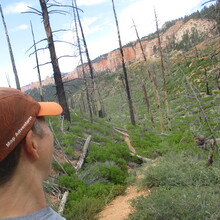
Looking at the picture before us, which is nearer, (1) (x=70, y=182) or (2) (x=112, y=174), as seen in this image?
(1) (x=70, y=182)

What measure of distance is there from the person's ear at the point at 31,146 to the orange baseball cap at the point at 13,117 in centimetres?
3

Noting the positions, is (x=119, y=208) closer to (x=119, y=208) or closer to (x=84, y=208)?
(x=119, y=208)

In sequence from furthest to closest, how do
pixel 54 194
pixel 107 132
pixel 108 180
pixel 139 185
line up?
pixel 107 132 → pixel 108 180 → pixel 139 185 → pixel 54 194

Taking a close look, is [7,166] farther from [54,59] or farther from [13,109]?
[54,59]

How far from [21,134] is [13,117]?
0.09 m

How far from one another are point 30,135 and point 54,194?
14.8 feet

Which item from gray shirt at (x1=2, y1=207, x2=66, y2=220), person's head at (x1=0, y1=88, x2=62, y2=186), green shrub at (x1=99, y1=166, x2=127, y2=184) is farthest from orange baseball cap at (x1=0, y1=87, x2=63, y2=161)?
green shrub at (x1=99, y1=166, x2=127, y2=184)

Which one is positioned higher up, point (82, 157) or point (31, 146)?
point (31, 146)

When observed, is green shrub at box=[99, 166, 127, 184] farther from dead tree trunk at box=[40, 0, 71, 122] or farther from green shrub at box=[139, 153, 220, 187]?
dead tree trunk at box=[40, 0, 71, 122]

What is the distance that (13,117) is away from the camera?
108 centimetres

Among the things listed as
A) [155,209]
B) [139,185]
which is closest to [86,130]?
[139,185]

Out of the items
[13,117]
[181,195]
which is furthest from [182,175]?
[13,117]

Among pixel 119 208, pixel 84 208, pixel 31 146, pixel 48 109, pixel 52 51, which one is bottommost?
pixel 119 208

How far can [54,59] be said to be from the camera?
401 inches
